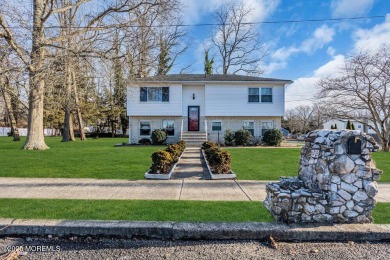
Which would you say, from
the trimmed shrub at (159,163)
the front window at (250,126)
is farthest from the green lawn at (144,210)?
the front window at (250,126)

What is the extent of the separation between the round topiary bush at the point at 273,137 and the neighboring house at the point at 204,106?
54.4 inches

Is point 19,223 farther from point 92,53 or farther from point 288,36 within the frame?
point 288,36

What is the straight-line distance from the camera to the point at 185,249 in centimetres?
289

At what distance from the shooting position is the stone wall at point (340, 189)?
10.5ft

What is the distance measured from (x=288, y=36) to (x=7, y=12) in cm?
1481

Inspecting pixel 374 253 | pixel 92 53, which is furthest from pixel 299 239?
pixel 92 53

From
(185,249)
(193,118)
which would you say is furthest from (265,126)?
(185,249)

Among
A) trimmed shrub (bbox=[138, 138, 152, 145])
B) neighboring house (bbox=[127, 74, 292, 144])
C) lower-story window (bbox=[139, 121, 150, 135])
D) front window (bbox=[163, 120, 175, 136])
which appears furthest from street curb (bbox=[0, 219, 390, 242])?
lower-story window (bbox=[139, 121, 150, 135])

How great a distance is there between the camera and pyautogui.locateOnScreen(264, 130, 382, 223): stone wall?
3.20 metres

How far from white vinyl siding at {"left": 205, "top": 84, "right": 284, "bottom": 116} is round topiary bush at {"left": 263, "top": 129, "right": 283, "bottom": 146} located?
5.44ft

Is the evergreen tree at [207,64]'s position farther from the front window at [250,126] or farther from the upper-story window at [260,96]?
the front window at [250,126]

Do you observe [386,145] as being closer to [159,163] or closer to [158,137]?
[158,137]

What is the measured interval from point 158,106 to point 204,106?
355 cm

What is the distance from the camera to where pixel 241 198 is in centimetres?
495
